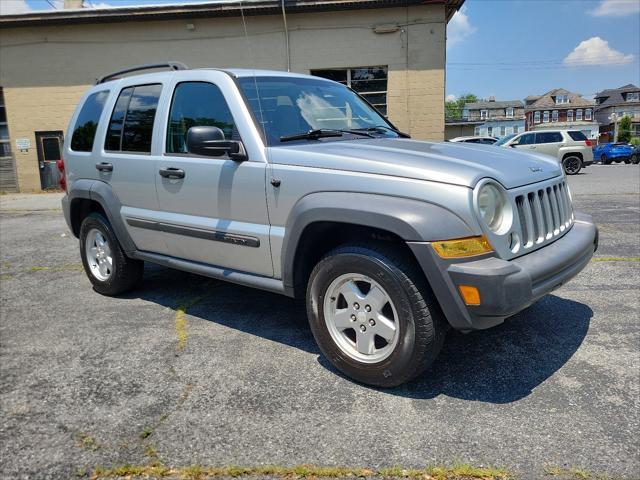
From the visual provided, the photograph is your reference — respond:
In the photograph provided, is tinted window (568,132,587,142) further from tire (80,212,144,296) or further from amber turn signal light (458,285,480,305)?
amber turn signal light (458,285,480,305)

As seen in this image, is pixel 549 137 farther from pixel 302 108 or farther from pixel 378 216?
pixel 378 216

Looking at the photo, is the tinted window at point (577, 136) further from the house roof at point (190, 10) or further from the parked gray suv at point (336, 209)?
the parked gray suv at point (336, 209)

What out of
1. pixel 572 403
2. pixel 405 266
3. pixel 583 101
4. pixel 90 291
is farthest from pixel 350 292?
pixel 583 101

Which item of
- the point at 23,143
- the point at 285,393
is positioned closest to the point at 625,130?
the point at 23,143

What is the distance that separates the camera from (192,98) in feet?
12.7

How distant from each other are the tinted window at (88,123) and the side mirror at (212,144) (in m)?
1.95

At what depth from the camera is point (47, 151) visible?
18203mm

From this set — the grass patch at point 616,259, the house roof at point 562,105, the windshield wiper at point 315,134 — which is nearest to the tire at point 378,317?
the windshield wiper at point 315,134

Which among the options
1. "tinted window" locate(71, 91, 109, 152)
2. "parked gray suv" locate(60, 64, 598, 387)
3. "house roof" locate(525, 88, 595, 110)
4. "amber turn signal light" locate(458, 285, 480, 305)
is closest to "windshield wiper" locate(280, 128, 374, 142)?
"parked gray suv" locate(60, 64, 598, 387)

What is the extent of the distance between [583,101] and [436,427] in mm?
93127

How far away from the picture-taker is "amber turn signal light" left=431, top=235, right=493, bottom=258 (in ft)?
8.38

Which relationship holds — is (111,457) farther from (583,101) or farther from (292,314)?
(583,101)

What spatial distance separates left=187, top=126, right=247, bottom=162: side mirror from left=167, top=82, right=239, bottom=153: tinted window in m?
0.17

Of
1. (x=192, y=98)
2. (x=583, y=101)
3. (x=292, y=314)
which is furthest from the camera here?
(x=583, y=101)
